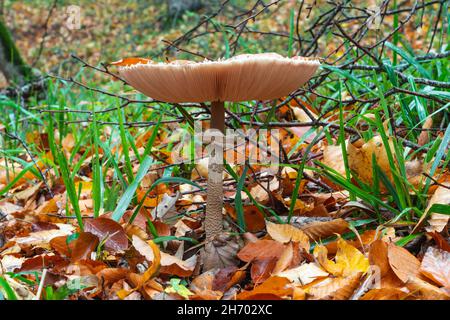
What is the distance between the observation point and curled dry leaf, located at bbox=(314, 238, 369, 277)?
1340 millimetres

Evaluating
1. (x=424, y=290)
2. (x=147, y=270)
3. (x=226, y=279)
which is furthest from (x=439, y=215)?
(x=147, y=270)

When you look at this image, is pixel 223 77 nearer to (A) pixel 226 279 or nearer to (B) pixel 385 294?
(A) pixel 226 279

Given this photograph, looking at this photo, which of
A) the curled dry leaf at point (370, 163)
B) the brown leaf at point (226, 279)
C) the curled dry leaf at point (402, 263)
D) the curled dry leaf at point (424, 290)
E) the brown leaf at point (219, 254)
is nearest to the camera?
the curled dry leaf at point (424, 290)

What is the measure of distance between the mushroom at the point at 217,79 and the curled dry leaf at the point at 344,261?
353 millimetres

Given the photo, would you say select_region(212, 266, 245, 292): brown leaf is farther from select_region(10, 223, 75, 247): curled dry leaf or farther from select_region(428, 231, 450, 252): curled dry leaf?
select_region(10, 223, 75, 247): curled dry leaf

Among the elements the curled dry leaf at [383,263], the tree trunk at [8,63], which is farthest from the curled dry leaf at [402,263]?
the tree trunk at [8,63]

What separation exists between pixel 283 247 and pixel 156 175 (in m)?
1.07

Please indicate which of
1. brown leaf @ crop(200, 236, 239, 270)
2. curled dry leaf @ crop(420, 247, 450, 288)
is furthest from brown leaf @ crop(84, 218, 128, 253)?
curled dry leaf @ crop(420, 247, 450, 288)

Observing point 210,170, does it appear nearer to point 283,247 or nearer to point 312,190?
point 283,247

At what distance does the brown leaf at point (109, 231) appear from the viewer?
1.59 meters

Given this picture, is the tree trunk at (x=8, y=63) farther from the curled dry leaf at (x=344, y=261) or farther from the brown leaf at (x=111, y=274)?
the curled dry leaf at (x=344, y=261)

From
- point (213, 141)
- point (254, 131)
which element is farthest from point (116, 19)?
point (213, 141)

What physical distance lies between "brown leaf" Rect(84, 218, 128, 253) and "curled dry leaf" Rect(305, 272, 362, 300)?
2.09 ft

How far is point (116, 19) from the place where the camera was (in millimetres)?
12469
